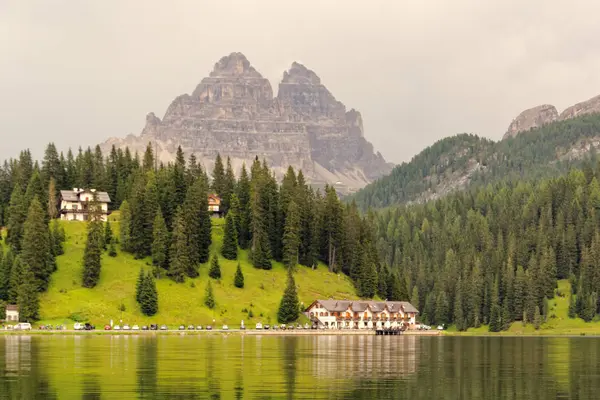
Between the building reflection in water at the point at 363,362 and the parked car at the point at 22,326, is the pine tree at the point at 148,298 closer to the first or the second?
the parked car at the point at 22,326

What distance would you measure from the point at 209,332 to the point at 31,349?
65.2 m

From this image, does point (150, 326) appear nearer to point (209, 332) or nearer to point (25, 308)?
point (209, 332)

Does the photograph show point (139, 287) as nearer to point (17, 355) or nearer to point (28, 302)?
point (28, 302)

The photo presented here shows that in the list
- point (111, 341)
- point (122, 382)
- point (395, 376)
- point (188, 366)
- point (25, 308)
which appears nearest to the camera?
point (122, 382)

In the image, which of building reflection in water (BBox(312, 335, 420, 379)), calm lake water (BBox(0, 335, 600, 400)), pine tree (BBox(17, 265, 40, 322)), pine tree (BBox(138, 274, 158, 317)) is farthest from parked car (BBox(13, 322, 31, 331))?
building reflection in water (BBox(312, 335, 420, 379))

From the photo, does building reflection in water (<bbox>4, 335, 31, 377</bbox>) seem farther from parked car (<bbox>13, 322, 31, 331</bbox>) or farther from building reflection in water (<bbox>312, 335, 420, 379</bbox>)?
building reflection in water (<bbox>312, 335, 420, 379</bbox>)

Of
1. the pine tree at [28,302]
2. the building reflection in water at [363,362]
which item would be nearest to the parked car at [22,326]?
the pine tree at [28,302]

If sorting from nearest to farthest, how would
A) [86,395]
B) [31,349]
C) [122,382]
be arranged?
[86,395] < [122,382] < [31,349]

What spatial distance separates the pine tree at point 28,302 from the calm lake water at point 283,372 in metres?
38.8

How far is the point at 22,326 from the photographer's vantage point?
182 metres

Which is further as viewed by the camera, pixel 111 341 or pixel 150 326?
pixel 150 326

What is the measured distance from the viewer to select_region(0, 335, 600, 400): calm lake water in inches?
3086

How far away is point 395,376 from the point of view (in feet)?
311

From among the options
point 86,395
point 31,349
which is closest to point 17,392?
point 86,395
